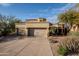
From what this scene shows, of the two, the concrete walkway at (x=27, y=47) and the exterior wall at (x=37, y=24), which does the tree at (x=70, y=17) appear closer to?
the exterior wall at (x=37, y=24)

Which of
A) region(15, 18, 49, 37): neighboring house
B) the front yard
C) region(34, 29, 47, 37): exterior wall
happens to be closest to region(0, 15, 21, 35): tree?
region(15, 18, 49, 37): neighboring house

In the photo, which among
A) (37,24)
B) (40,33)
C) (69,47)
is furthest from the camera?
(40,33)

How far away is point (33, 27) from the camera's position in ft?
14.9

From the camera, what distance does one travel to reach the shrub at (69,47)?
4383mm

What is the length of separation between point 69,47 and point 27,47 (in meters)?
0.74

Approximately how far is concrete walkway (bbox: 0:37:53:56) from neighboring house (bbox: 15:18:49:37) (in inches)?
4.5

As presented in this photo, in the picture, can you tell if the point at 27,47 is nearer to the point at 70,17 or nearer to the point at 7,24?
the point at 7,24

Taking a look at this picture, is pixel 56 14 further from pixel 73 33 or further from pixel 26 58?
pixel 26 58

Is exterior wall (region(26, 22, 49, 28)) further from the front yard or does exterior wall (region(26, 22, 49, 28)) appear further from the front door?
the front yard

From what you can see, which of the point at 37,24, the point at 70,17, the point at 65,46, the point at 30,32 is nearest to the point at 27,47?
the point at 30,32

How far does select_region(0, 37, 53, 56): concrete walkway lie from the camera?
14.5ft

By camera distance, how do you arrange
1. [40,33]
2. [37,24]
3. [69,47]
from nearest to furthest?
[69,47] < [37,24] < [40,33]

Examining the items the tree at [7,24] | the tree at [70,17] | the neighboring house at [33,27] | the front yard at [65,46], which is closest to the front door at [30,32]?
the neighboring house at [33,27]

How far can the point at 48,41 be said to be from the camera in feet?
14.9
